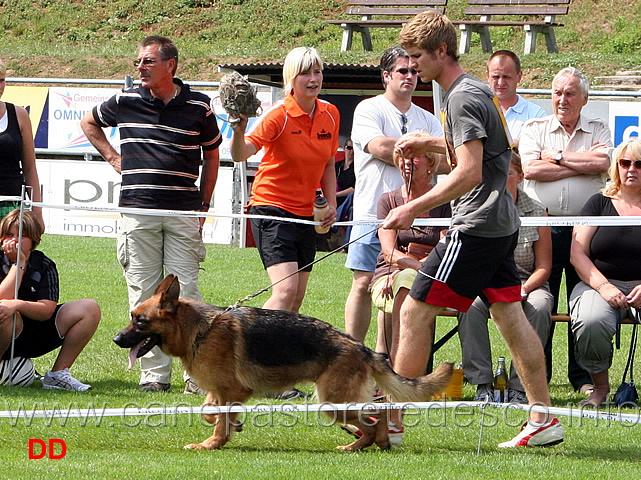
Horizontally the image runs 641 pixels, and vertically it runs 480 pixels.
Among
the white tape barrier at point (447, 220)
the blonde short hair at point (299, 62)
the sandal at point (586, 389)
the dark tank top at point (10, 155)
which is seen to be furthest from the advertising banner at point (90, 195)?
the sandal at point (586, 389)

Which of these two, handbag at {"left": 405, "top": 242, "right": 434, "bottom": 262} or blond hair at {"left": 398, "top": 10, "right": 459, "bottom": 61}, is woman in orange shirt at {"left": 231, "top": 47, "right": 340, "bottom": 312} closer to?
handbag at {"left": 405, "top": 242, "right": 434, "bottom": 262}

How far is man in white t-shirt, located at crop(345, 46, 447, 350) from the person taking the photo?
6754mm

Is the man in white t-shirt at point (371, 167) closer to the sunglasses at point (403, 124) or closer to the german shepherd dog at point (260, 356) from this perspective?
the sunglasses at point (403, 124)

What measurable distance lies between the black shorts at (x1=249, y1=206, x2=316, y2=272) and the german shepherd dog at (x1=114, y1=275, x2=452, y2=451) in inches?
54.3

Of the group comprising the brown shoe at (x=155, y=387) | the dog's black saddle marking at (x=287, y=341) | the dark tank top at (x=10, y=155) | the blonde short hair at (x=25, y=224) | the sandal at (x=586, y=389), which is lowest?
the sandal at (x=586, y=389)

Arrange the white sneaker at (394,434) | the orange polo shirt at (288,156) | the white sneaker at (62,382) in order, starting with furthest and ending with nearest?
the orange polo shirt at (288,156)
the white sneaker at (62,382)
the white sneaker at (394,434)

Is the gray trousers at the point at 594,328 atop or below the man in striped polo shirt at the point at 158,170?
below

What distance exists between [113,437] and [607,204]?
377 cm

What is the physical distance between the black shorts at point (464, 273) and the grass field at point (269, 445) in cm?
80

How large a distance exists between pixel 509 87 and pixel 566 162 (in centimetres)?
93

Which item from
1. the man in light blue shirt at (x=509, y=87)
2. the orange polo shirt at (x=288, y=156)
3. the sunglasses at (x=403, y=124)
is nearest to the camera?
the orange polo shirt at (x=288, y=156)

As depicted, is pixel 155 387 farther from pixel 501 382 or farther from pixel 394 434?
pixel 501 382

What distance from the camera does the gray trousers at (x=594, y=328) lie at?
20.7 feet

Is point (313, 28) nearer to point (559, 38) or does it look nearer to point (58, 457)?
point (559, 38)
